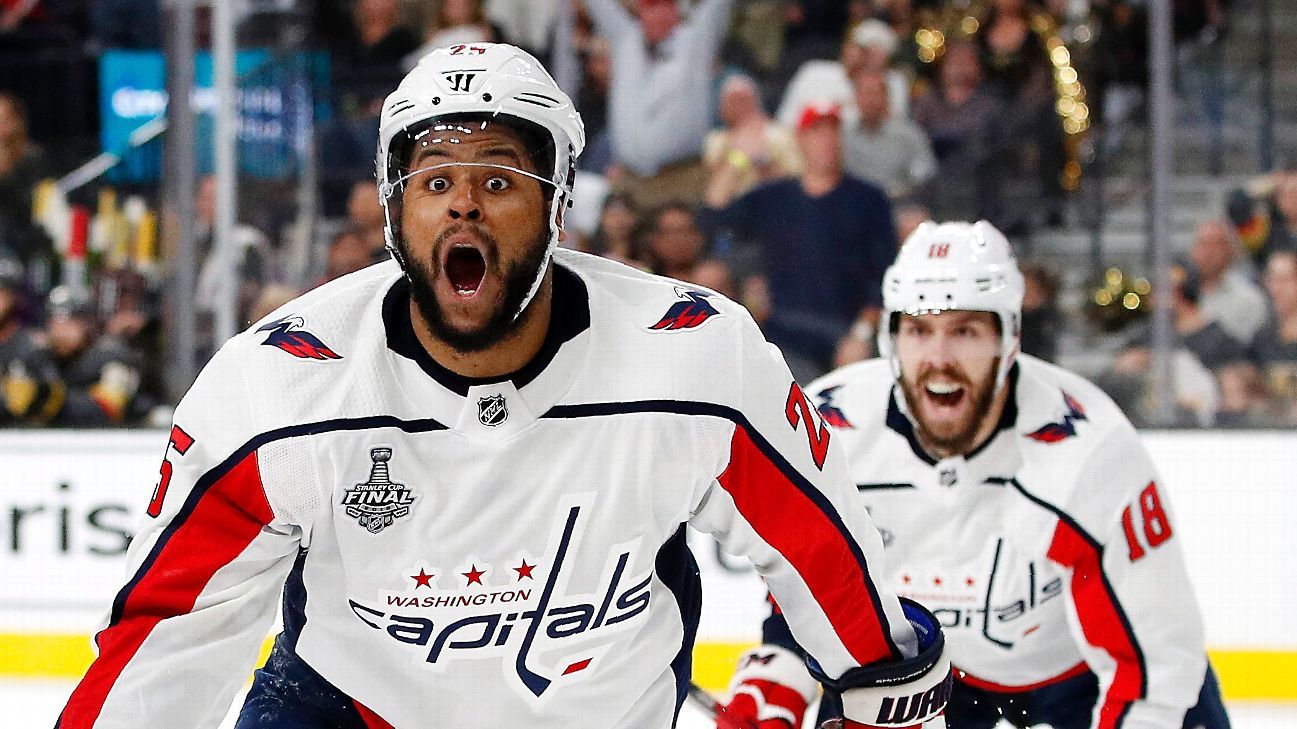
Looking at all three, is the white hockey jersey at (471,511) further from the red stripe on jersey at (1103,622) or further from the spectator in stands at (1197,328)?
the spectator in stands at (1197,328)

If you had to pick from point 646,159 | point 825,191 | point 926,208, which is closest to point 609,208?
point 646,159

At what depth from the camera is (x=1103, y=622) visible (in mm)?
2553

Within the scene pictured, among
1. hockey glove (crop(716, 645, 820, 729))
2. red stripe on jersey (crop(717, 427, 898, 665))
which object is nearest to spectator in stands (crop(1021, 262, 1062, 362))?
hockey glove (crop(716, 645, 820, 729))

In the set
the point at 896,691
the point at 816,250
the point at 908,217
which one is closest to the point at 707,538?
the point at 816,250

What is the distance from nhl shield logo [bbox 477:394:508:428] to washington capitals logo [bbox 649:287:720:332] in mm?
188

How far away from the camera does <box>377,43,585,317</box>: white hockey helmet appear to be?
5.57 feet

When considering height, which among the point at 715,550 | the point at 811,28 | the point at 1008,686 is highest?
the point at 811,28

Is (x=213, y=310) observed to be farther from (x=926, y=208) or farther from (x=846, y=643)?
(x=846, y=643)

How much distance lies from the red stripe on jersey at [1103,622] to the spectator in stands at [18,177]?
3.59 m

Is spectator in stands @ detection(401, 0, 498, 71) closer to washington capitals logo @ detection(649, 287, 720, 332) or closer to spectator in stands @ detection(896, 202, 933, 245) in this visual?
spectator in stands @ detection(896, 202, 933, 245)

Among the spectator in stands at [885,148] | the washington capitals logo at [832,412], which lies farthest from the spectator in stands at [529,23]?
the washington capitals logo at [832,412]

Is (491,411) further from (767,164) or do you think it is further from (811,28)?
(811,28)

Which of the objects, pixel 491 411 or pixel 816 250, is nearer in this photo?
pixel 491 411

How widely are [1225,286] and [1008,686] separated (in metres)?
2.38
